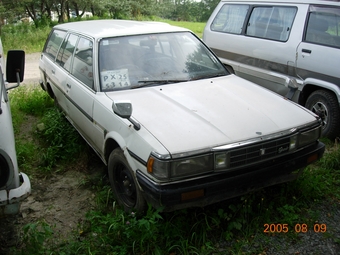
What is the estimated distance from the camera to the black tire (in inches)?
129

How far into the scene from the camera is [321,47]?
4.96 m

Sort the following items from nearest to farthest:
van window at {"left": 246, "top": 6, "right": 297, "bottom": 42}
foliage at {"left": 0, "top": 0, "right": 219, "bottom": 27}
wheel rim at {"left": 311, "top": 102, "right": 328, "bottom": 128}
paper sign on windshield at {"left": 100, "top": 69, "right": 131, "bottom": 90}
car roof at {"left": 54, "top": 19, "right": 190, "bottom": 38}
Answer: paper sign on windshield at {"left": 100, "top": 69, "right": 131, "bottom": 90} → car roof at {"left": 54, "top": 19, "right": 190, "bottom": 38} → wheel rim at {"left": 311, "top": 102, "right": 328, "bottom": 128} → van window at {"left": 246, "top": 6, "right": 297, "bottom": 42} → foliage at {"left": 0, "top": 0, "right": 219, "bottom": 27}

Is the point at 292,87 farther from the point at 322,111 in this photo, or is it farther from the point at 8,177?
the point at 8,177

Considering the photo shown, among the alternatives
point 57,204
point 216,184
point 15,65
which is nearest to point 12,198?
point 57,204

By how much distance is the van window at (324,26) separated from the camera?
4855mm

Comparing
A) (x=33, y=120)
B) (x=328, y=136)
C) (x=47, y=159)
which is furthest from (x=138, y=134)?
(x=33, y=120)

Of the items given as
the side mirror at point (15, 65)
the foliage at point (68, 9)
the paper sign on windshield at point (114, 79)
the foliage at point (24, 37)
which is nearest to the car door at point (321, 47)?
the paper sign on windshield at point (114, 79)

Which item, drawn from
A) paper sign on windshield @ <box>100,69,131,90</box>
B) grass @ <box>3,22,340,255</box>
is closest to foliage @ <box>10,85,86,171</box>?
grass @ <box>3,22,340,255</box>

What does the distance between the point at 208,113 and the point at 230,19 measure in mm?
3839

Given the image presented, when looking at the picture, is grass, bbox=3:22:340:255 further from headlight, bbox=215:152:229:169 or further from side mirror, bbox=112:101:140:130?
side mirror, bbox=112:101:140:130

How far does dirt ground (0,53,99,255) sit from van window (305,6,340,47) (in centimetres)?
348

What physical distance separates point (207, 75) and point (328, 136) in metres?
2.04
